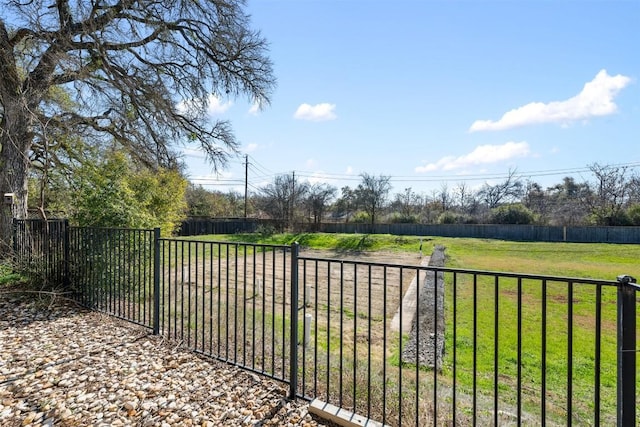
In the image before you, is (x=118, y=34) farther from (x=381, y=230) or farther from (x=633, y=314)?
(x=381, y=230)

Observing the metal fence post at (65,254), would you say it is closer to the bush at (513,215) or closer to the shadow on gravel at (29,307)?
the shadow on gravel at (29,307)

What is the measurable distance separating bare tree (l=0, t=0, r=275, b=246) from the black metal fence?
2404 millimetres

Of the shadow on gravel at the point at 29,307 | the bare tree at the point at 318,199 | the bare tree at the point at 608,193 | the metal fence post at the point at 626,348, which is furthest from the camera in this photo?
the bare tree at the point at 318,199

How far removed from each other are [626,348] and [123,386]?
2.98m

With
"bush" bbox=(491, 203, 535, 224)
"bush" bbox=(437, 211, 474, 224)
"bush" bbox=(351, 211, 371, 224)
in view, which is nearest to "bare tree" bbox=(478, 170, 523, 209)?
"bush" bbox=(491, 203, 535, 224)

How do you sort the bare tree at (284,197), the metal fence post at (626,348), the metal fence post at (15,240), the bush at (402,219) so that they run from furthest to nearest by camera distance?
the bush at (402,219) < the bare tree at (284,197) < the metal fence post at (15,240) < the metal fence post at (626,348)

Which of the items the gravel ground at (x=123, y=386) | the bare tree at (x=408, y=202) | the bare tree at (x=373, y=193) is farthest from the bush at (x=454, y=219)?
the gravel ground at (x=123, y=386)

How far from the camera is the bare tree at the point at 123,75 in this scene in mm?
6129

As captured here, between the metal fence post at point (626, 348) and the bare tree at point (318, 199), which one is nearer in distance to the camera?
the metal fence post at point (626, 348)

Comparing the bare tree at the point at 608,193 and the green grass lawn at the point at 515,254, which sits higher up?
the bare tree at the point at 608,193

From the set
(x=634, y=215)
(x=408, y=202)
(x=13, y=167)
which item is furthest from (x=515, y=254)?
(x=13, y=167)

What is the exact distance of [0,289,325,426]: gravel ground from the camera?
2.11 m

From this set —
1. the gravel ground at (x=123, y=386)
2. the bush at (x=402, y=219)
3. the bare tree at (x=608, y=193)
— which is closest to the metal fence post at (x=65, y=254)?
the gravel ground at (x=123, y=386)

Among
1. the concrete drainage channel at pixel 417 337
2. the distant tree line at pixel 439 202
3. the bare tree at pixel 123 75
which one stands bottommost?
the concrete drainage channel at pixel 417 337
